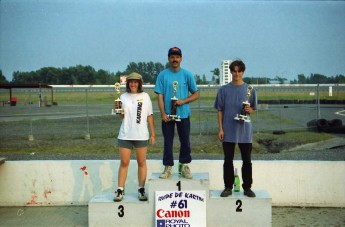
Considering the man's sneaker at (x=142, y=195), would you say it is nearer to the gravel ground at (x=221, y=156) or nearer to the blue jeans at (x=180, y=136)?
the blue jeans at (x=180, y=136)

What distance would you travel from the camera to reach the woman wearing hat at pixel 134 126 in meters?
5.82

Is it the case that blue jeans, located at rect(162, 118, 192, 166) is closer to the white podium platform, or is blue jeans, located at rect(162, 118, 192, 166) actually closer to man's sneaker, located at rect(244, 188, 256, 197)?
the white podium platform

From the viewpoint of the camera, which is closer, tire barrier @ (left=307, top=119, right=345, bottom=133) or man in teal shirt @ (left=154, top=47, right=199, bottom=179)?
man in teal shirt @ (left=154, top=47, right=199, bottom=179)

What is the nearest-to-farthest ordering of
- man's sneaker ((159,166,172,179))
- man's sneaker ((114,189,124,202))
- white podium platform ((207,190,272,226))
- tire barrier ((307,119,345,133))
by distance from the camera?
white podium platform ((207,190,272,226)) < man's sneaker ((114,189,124,202)) < man's sneaker ((159,166,172,179)) < tire barrier ((307,119,345,133))

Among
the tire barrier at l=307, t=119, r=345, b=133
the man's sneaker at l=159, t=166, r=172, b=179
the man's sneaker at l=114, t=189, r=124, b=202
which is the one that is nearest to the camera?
the man's sneaker at l=114, t=189, r=124, b=202

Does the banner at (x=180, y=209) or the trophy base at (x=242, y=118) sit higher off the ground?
the trophy base at (x=242, y=118)

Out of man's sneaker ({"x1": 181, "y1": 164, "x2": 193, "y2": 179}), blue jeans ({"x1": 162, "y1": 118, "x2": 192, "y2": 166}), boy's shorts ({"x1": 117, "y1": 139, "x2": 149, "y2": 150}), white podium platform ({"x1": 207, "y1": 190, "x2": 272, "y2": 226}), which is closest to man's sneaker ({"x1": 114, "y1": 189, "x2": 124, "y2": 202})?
boy's shorts ({"x1": 117, "y1": 139, "x2": 149, "y2": 150})

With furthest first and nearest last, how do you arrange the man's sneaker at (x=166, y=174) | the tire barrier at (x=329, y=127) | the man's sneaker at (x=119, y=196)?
the tire barrier at (x=329, y=127) → the man's sneaker at (x=166, y=174) → the man's sneaker at (x=119, y=196)

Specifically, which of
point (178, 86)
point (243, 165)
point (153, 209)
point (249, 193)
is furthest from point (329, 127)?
point (153, 209)

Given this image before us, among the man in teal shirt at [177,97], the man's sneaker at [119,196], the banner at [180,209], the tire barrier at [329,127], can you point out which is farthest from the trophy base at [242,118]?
the tire barrier at [329,127]

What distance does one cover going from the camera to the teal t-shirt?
5.93m

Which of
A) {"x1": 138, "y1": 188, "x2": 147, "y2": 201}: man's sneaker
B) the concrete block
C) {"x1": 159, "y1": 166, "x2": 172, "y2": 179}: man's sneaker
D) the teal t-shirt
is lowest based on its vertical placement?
the concrete block

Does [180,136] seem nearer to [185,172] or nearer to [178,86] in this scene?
[185,172]

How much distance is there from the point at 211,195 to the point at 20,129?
1435 centimetres
